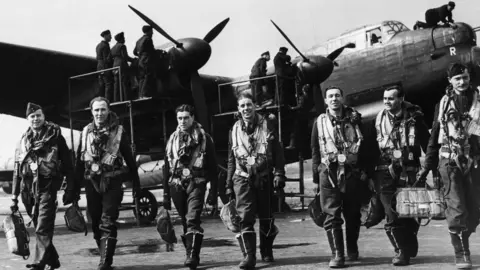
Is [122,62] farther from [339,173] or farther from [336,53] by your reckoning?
[339,173]

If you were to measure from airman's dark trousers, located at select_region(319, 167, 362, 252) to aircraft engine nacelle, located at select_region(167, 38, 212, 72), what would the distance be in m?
8.23

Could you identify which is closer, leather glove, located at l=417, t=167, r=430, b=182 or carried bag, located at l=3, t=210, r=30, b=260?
leather glove, located at l=417, t=167, r=430, b=182

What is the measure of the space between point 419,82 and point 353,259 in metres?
9.14

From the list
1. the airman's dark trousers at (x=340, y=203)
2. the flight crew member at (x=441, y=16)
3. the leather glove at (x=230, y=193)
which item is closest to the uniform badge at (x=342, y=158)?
the airman's dark trousers at (x=340, y=203)

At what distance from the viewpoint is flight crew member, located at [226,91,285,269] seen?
738cm

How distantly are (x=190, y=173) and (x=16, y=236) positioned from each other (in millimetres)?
2095

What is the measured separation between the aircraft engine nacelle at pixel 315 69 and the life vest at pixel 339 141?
28.6 feet

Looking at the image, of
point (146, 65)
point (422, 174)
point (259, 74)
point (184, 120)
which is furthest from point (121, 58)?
point (422, 174)

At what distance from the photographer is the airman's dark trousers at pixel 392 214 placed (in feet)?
23.3

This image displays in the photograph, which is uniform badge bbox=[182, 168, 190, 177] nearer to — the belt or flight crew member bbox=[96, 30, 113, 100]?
the belt

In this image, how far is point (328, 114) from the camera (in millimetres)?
7414

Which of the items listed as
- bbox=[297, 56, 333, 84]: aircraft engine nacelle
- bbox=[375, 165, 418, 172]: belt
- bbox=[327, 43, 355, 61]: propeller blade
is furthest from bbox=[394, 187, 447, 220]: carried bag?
bbox=[327, 43, 355, 61]: propeller blade

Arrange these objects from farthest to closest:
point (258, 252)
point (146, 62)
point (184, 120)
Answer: point (146, 62), point (258, 252), point (184, 120)

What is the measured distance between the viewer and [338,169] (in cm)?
721
